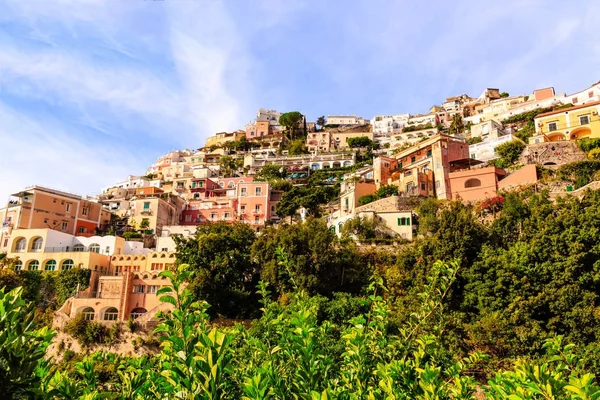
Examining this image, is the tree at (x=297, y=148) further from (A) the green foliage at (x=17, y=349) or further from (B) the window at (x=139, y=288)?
(A) the green foliage at (x=17, y=349)

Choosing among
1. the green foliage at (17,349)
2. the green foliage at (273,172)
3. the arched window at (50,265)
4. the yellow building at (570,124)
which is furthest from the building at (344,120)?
the green foliage at (17,349)

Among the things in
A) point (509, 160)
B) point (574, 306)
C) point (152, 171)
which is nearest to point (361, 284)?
point (574, 306)

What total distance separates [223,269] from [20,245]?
20.3 meters

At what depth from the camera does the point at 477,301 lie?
24.1m

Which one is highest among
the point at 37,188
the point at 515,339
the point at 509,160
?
the point at 509,160

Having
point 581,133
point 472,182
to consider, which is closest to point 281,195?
point 472,182

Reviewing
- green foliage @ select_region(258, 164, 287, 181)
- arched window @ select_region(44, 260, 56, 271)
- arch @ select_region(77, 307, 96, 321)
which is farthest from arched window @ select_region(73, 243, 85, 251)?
green foliage @ select_region(258, 164, 287, 181)

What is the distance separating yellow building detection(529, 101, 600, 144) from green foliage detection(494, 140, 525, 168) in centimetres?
462

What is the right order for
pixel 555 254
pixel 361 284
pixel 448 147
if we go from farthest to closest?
1. pixel 448 147
2. pixel 361 284
3. pixel 555 254

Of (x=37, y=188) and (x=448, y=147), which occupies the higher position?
(x=448, y=147)

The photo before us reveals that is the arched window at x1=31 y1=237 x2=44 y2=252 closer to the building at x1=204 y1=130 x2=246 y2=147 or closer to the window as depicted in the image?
the window

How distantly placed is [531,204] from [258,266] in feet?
63.2

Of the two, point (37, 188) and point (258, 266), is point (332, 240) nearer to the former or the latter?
point (258, 266)

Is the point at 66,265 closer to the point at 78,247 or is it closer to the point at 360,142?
the point at 78,247
